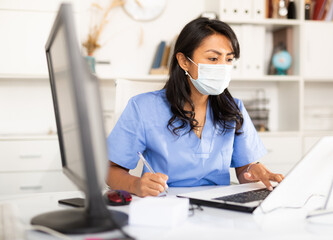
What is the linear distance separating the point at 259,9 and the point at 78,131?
253 centimetres

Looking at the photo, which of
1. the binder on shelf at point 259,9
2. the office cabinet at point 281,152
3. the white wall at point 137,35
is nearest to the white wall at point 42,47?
the white wall at point 137,35

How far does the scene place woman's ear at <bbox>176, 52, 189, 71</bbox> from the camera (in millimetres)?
1617

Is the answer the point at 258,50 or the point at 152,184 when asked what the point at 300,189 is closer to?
the point at 152,184

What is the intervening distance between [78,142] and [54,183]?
199 cm

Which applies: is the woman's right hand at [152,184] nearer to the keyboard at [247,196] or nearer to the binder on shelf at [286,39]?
the keyboard at [247,196]

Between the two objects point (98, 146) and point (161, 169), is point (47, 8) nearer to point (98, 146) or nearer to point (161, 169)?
point (161, 169)

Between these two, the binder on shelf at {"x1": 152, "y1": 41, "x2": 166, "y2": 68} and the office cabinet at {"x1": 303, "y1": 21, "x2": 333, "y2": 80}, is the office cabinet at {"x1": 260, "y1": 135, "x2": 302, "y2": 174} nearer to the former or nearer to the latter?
the office cabinet at {"x1": 303, "y1": 21, "x2": 333, "y2": 80}

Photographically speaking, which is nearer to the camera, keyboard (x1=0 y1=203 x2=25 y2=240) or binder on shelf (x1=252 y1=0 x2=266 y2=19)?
keyboard (x1=0 y1=203 x2=25 y2=240)

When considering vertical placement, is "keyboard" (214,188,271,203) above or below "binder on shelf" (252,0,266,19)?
below

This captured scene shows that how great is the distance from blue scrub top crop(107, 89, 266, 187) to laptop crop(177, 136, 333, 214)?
1.37 ft

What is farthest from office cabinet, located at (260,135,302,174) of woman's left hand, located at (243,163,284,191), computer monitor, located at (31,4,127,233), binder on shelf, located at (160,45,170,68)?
computer monitor, located at (31,4,127,233)

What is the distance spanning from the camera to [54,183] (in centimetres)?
253

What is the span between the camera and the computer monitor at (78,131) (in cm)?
63

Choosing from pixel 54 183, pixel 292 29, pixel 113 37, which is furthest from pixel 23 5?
pixel 292 29
